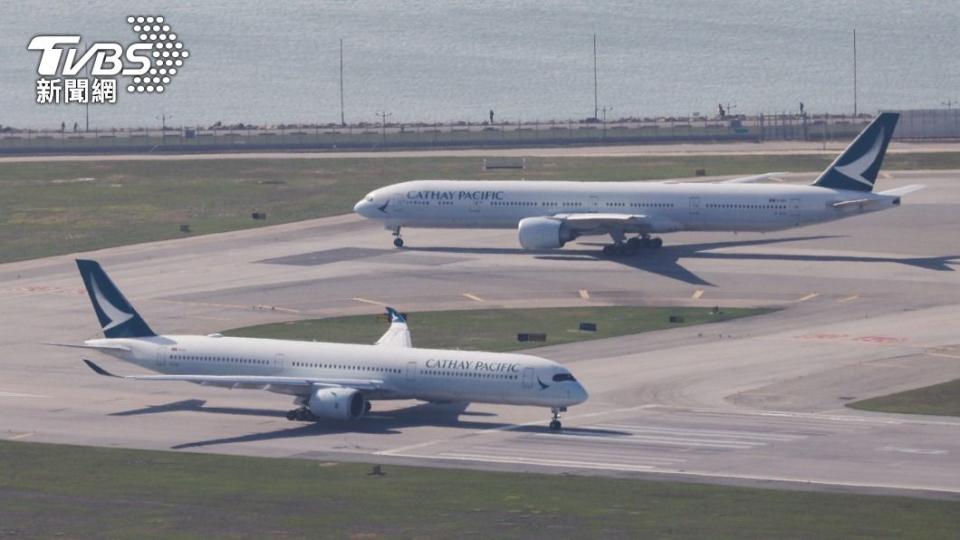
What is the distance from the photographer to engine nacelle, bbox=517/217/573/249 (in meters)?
128

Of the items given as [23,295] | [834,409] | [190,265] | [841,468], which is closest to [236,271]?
[190,265]

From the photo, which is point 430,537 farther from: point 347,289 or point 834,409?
point 347,289

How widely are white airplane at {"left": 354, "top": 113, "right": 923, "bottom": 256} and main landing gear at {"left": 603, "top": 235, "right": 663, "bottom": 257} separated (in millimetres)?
72

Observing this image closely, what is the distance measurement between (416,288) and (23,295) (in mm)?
25921

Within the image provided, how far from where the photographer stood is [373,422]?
80.2 m

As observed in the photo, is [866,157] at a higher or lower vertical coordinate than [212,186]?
higher

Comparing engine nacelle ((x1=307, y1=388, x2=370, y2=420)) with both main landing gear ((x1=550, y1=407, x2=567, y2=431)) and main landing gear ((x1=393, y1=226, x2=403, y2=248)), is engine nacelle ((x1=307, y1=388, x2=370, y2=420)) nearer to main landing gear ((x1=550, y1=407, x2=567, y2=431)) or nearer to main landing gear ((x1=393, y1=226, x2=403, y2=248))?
main landing gear ((x1=550, y1=407, x2=567, y2=431))

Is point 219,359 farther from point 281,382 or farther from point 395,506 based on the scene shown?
point 395,506

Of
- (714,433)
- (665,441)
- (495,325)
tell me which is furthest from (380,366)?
(495,325)

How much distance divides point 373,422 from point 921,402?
2546 cm

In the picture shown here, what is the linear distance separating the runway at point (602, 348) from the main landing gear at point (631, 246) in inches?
53.7

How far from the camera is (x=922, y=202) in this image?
156 metres

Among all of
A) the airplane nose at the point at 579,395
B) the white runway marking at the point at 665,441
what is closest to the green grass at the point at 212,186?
the airplane nose at the point at 579,395

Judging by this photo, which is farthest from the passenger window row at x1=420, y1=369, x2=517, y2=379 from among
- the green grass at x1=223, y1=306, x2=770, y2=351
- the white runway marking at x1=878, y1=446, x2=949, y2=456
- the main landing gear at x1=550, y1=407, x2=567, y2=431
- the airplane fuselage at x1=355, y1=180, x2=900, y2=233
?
the airplane fuselage at x1=355, y1=180, x2=900, y2=233
